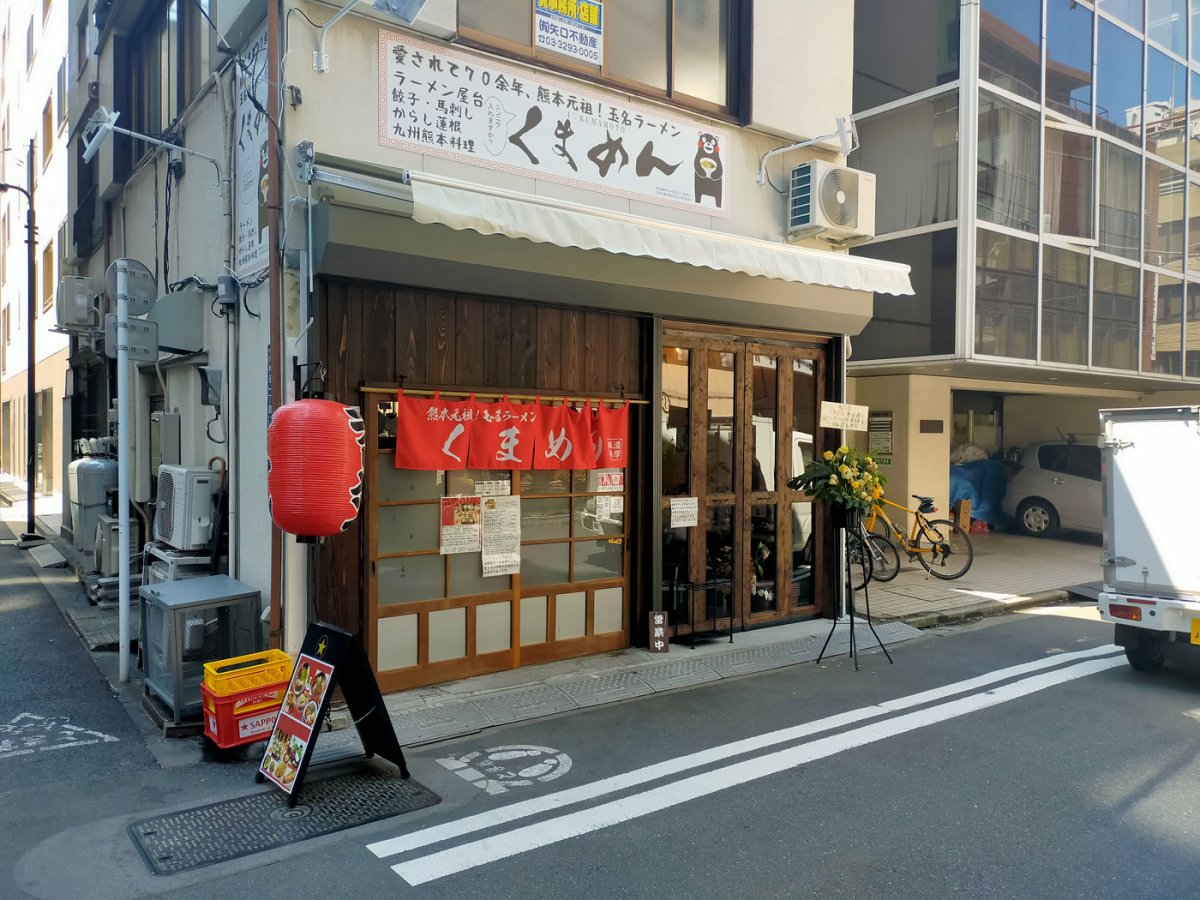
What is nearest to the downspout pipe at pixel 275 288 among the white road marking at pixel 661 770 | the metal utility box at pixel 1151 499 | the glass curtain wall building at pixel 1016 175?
the white road marking at pixel 661 770

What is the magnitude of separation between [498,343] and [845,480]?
341 cm

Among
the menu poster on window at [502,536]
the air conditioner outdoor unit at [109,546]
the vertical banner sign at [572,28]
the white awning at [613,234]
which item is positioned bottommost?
the air conditioner outdoor unit at [109,546]

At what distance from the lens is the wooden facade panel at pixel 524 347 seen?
690 centimetres

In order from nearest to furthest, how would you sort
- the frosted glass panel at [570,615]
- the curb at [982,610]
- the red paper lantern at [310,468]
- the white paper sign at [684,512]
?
the red paper lantern at [310,468], the frosted glass panel at [570,615], the white paper sign at [684,512], the curb at [982,610]

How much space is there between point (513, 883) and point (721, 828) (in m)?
1.21

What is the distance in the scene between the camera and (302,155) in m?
5.67

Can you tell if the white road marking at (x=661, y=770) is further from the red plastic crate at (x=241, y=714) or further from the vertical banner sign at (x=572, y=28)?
the vertical banner sign at (x=572, y=28)

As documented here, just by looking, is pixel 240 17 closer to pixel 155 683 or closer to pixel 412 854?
pixel 155 683

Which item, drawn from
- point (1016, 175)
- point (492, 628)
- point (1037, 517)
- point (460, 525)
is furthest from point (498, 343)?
point (1037, 517)

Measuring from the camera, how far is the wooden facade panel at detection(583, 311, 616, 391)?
24.1 feet

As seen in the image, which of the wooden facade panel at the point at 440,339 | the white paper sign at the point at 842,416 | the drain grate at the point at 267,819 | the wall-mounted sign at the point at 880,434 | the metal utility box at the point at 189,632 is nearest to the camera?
the drain grate at the point at 267,819

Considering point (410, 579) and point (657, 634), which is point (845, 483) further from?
point (410, 579)

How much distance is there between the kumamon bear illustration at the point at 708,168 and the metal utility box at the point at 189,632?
215 inches

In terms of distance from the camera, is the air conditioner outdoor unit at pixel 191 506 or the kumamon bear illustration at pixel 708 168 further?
the kumamon bear illustration at pixel 708 168
